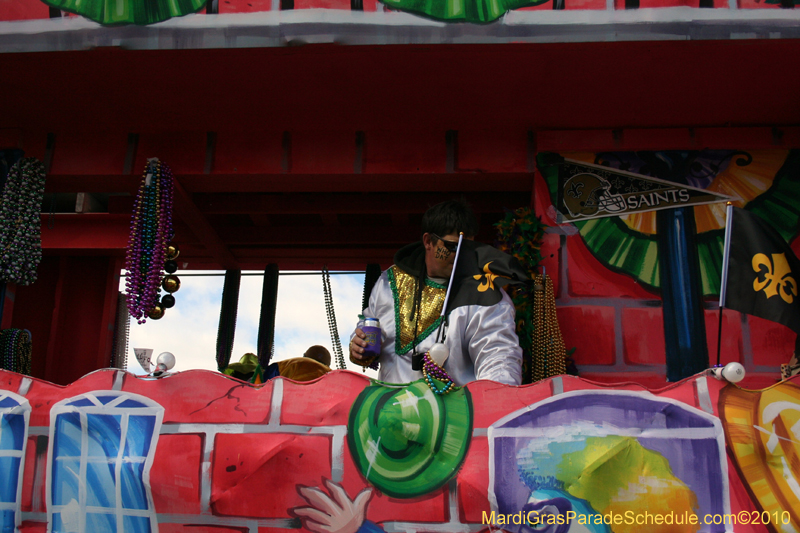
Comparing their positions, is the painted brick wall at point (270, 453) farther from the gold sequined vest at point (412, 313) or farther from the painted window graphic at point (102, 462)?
the gold sequined vest at point (412, 313)

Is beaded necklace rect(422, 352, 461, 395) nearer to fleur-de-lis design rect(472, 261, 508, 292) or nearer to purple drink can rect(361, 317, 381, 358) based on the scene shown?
purple drink can rect(361, 317, 381, 358)

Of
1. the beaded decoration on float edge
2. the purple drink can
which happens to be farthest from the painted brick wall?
the beaded decoration on float edge

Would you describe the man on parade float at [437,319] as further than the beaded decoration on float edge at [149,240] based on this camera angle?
No

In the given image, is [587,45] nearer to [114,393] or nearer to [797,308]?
[797,308]

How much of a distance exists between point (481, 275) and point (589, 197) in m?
1.55

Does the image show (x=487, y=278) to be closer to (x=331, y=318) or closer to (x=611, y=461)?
(x=611, y=461)

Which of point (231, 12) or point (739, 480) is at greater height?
point (231, 12)

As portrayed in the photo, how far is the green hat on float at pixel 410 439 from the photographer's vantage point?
7.61 feet

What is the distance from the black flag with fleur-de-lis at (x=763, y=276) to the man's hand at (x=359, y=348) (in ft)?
5.02

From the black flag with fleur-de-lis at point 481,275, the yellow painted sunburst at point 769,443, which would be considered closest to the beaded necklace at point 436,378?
the black flag with fleur-de-lis at point 481,275

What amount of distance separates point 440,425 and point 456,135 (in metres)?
2.50

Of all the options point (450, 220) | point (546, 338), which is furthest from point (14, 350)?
point (546, 338)

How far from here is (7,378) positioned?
2652 millimetres

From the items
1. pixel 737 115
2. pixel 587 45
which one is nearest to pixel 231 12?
pixel 587 45
